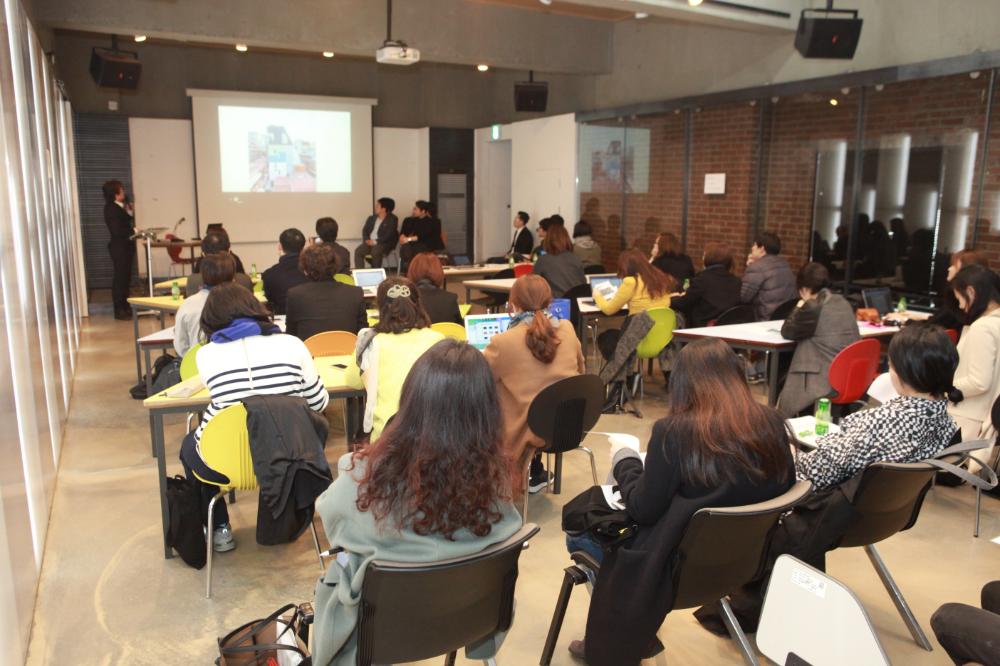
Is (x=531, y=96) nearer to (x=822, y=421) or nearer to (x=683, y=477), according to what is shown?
(x=822, y=421)

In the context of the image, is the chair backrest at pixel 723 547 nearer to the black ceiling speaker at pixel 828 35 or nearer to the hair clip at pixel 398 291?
the hair clip at pixel 398 291

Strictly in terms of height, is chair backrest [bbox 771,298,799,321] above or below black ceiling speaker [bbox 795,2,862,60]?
below

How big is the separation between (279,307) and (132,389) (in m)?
1.38

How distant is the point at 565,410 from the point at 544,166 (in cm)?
847

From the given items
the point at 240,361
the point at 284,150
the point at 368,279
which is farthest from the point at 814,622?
the point at 284,150

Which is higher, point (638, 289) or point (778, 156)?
point (778, 156)

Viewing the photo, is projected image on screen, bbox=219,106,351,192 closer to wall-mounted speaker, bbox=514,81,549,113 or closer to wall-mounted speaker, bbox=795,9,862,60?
wall-mounted speaker, bbox=514,81,549,113

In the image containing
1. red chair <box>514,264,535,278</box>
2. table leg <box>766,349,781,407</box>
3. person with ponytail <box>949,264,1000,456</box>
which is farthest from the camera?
red chair <box>514,264,535,278</box>

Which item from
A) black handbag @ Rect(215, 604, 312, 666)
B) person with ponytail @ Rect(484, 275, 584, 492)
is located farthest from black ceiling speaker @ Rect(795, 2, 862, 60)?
black handbag @ Rect(215, 604, 312, 666)

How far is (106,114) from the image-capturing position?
1104 cm

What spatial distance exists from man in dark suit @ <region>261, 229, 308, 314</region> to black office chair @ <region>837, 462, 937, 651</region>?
415 centimetres

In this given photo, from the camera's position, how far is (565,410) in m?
3.64

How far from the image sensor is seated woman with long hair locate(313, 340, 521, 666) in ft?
5.99

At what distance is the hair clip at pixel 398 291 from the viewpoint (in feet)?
11.8
